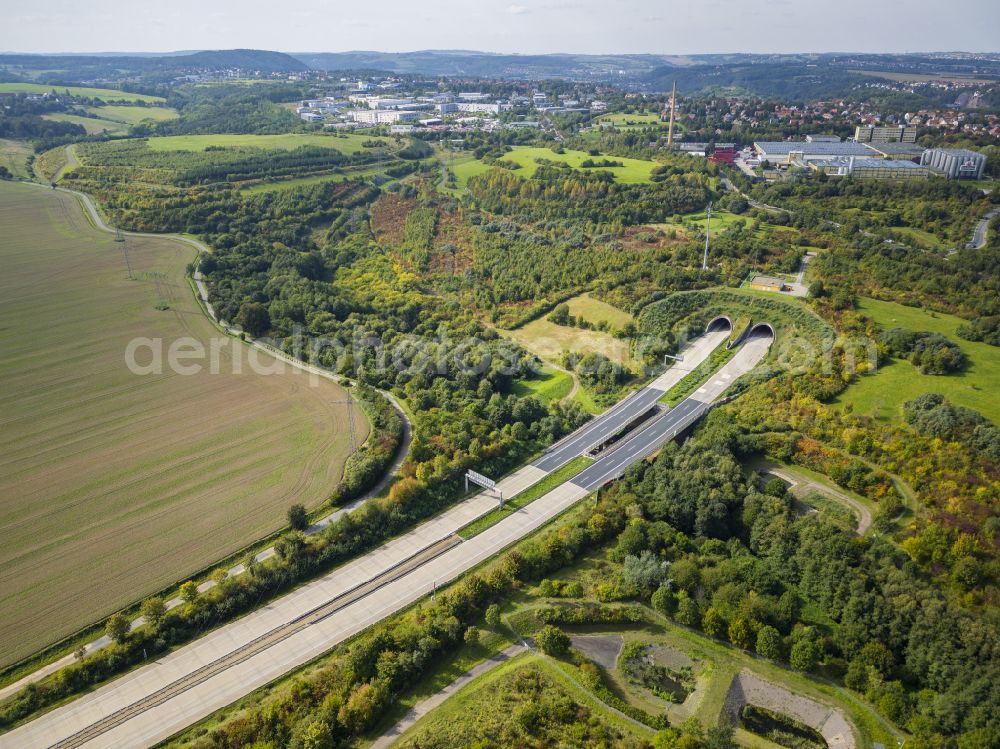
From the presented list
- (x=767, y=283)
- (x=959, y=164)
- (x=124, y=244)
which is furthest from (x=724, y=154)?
(x=124, y=244)

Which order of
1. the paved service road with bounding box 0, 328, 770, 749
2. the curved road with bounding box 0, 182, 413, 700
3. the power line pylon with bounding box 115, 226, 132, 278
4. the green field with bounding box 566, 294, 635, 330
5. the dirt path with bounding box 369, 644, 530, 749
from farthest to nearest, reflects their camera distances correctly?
1. the power line pylon with bounding box 115, 226, 132, 278
2. the green field with bounding box 566, 294, 635, 330
3. the curved road with bounding box 0, 182, 413, 700
4. the paved service road with bounding box 0, 328, 770, 749
5. the dirt path with bounding box 369, 644, 530, 749

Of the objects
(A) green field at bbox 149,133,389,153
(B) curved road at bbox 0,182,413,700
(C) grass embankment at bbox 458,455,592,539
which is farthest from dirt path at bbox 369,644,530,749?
(A) green field at bbox 149,133,389,153

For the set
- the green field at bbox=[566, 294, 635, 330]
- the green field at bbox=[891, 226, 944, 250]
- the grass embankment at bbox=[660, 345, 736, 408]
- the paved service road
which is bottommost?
the paved service road

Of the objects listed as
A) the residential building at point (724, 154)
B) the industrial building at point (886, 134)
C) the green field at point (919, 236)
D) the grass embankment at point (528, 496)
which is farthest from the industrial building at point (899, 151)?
the grass embankment at point (528, 496)

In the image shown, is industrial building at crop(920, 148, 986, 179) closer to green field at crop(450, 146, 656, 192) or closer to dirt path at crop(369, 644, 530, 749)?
green field at crop(450, 146, 656, 192)

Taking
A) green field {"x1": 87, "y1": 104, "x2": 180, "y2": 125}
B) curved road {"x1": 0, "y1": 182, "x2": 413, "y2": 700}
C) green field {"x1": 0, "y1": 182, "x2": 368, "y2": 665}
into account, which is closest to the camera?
curved road {"x1": 0, "y1": 182, "x2": 413, "y2": 700}

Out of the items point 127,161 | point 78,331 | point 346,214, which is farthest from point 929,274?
point 127,161

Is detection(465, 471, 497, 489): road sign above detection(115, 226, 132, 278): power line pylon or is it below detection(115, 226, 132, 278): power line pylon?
below

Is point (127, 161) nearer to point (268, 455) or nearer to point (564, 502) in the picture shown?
point (268, 455)
